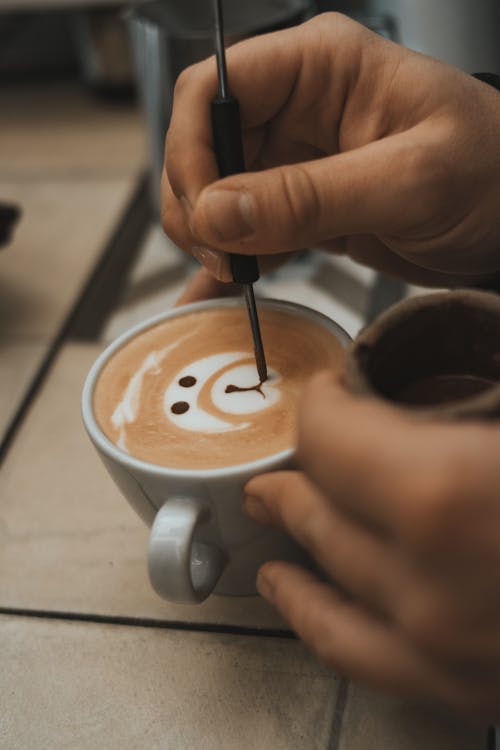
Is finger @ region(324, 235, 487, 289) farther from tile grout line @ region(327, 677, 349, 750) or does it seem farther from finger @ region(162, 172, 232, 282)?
tile grout line @ region(327, 677, 349, 750)

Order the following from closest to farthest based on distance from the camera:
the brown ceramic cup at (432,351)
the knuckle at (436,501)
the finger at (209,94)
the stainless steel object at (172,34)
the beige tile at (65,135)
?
the knuckle at (436,501)
the brown ceramic cup at (432,351)
the finger at (209,94)
the stainless steel object at (172,34)
the beige tile at (65,135)

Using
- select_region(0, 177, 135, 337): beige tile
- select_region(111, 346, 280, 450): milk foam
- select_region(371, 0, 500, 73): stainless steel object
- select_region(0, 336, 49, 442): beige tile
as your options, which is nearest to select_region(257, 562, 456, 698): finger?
select_region(111, 346, 280, 450): milk foam

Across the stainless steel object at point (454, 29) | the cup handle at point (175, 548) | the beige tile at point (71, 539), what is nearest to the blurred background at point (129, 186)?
the stainless steel object at point (454, 29)

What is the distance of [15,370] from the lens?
727mm

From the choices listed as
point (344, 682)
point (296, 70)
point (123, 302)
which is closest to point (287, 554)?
point (344, 682)

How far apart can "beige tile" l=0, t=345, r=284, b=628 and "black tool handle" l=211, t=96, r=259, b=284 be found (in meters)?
0.20

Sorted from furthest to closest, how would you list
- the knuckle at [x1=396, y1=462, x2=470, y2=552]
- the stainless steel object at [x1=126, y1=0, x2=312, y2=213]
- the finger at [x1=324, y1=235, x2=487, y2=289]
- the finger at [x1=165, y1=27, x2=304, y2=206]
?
the stainless steel object at [x1=126, y1=0, x2=312, y2=213]
the finger at [x1=324, y1=235, x2=487, y2=289]
the finger at [x1=165, y1=27, x2=304, y2=206]
the knuckle at [x1=396, y1=462, x2=470, y2=552]

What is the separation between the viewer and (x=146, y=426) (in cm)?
47

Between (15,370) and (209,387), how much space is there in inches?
11.8

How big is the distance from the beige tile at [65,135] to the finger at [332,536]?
730 millimetres

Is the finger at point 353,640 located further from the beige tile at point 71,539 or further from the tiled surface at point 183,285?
the tiled surface at point 183,285

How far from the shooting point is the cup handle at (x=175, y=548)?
39cm

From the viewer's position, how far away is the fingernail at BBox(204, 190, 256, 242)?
433mm

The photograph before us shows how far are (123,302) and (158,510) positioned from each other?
0.42 metres
